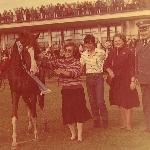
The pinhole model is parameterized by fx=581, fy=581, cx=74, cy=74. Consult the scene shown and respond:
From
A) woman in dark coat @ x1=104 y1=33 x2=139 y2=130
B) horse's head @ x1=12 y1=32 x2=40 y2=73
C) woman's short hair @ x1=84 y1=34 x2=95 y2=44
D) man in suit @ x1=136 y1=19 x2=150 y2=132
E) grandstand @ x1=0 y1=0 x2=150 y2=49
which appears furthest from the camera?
grandstand @ x1=0 y1=0 x2=150 y2=49

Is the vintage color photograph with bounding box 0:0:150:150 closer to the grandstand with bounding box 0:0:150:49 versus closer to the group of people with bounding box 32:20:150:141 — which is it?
the group of people with bounding box 32:20:150:141

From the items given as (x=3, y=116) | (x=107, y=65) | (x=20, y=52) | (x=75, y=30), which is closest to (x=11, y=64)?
(x=20, y=52)

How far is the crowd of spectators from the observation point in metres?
42.6

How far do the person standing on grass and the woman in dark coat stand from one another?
154mm

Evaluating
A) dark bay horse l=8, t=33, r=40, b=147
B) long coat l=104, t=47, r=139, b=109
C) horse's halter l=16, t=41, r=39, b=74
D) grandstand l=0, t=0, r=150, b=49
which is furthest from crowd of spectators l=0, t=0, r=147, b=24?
horse's halter l=16, t=41, r=39, b=74

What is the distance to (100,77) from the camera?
982cm

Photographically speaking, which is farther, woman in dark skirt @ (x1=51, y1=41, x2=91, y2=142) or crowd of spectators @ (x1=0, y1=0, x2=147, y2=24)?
crowd of spectators @ (x1=0, y1=0, x2=147, y2=24)

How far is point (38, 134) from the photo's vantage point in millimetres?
9586

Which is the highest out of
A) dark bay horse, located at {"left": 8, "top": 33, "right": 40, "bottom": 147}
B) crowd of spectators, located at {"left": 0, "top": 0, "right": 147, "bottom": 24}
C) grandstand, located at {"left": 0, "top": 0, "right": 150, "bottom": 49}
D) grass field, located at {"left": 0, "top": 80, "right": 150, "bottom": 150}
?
dark bay horse, located at {"left": 8, "top": 33, "right": 40, "bottom": 147}

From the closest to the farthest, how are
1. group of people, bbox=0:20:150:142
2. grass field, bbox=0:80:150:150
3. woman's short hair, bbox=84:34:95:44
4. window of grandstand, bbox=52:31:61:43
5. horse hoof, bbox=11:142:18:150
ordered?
grass field, bbox=0:80:150:150, horse hoof, bbox=11:142:18:150, group of people, bbox=0:20:150:142, woman's short hair, bbox=84:34:95:44, window of grandstand, bbox=52:31:61:43

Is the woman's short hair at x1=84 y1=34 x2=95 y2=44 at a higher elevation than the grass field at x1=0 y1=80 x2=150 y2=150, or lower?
higher

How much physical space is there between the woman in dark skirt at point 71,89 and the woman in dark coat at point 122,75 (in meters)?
0.95

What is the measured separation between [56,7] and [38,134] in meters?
34.0

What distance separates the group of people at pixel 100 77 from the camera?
345 inches
